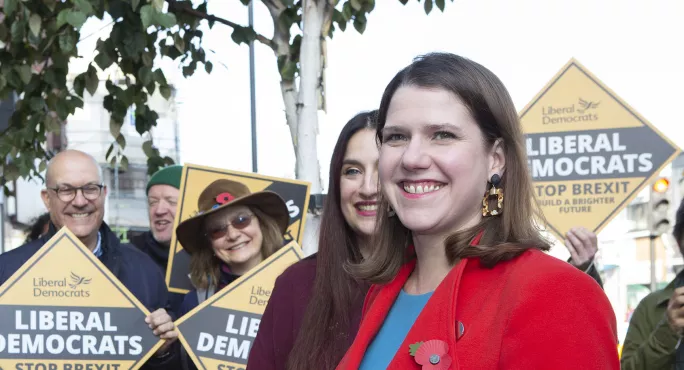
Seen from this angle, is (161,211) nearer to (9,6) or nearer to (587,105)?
(9,6)

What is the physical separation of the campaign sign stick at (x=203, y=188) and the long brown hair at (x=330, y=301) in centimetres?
199

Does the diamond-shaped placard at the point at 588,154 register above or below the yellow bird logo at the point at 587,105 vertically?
below

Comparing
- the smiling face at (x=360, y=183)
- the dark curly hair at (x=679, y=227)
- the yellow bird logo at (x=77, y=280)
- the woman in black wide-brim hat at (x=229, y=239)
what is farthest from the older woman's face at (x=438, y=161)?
the yellow bird logo at (x=77, y=280)

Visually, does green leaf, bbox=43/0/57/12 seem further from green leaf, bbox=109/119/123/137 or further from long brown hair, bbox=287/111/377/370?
long brown hair, bbox=287/111/377/370

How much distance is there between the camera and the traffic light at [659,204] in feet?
35.3

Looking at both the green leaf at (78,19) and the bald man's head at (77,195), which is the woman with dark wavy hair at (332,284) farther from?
the bald man's head at (77,195)

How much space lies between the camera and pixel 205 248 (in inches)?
197

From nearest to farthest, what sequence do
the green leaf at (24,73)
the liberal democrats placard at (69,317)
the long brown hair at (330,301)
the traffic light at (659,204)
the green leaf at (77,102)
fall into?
the long brown hair at (330,301) < the liberal democrats placard at (69,317) < the green leaf at (24,73) < the green leaf at (77,102) < the traffic light at (659,204)

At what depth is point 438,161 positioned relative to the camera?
2.07 metres

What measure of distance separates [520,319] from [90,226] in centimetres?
380

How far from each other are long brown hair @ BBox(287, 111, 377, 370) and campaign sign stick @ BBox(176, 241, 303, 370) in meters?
1.12

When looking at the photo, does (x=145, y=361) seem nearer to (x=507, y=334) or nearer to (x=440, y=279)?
(x=440, y=279)

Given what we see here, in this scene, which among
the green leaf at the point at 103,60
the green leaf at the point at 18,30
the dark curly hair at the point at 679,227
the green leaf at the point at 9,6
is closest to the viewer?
the dark curly hair at the point at 679,227

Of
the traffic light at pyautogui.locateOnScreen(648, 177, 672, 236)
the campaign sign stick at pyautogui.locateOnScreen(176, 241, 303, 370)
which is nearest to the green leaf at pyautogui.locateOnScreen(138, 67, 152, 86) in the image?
the campaign sign stick at pyautogui.locateOnScreen(176, 241, 303, 370)
